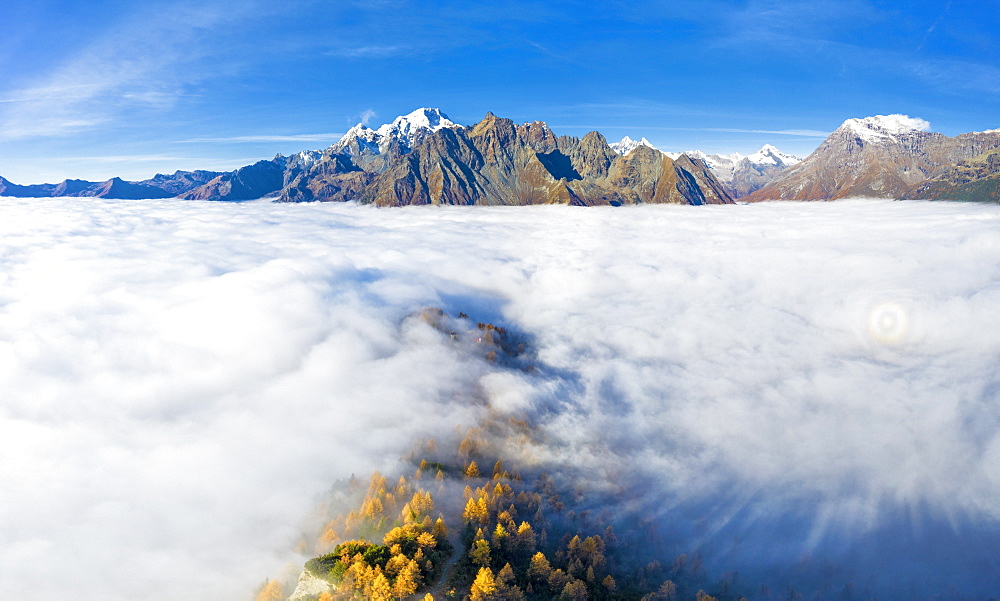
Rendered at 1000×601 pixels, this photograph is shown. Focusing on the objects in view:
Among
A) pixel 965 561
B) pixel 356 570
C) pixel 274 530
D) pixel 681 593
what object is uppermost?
pixel 356 570

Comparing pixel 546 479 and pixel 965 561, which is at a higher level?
pixel 546 479

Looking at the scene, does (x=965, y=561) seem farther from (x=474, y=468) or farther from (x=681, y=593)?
(x=474, y=468)

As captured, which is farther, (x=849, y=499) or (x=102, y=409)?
(x=102, y=409)

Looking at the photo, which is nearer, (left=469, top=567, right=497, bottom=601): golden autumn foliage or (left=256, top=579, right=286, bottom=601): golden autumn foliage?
(left=469, top=567, right=497, bottom=601): golden autumn foliage

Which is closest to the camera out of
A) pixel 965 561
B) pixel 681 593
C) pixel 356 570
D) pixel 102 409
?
pixel 356 570

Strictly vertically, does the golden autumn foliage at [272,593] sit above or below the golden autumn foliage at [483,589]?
below

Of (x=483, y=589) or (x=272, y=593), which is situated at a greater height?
(x=483, y=589)

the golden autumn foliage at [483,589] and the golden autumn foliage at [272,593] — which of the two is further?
the golden autumn foliage at [272,593]

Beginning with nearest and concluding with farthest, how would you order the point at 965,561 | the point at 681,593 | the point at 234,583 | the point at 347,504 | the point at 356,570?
the point at 356,570 < the point at 234,583 < the point at 681,593 < the point at 347,504 < the point at 965,561

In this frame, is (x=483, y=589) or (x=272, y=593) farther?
(x=272, y=593)

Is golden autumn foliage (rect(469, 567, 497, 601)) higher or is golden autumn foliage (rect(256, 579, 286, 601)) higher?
golden autumn foliage (rect(469, 567, 497, 601))

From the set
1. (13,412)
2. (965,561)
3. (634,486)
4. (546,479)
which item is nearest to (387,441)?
(546,479)
